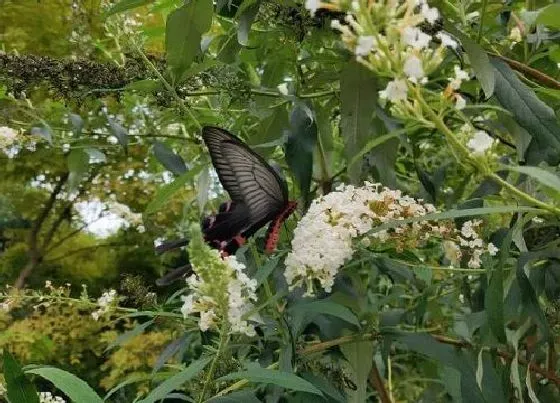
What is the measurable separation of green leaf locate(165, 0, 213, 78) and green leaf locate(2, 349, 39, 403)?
1.62 feet

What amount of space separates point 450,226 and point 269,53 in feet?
1.67

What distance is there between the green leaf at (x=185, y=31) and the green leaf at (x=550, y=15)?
18.3 inches

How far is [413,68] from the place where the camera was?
0.62 metres

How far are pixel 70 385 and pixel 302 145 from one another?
515mm

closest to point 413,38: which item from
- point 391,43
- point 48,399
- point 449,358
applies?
point 391,43

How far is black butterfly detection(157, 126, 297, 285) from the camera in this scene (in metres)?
1.04

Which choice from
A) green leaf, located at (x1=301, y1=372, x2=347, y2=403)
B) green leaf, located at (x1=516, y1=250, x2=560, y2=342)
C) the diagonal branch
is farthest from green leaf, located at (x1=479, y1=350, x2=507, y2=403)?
the diagonal branch

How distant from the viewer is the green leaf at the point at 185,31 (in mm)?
1086

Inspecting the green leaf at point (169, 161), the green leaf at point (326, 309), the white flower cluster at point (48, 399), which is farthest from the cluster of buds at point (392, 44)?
the green leaf at point (169, 161)

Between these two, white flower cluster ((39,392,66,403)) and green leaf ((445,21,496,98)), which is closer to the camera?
green leaf ((445,21,496,98))

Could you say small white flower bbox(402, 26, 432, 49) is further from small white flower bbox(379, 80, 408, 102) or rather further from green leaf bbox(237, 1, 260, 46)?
green leaf bbox(237, 1, 260, 46)

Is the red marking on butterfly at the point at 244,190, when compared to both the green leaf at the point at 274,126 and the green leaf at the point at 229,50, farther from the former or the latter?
the green leaf at the point at 229,50

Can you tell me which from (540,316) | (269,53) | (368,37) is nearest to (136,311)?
(269,53)

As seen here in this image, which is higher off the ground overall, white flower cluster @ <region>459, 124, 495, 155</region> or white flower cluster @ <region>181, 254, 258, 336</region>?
white flower cluster @ <region>459, 124, 495, 155</region>
